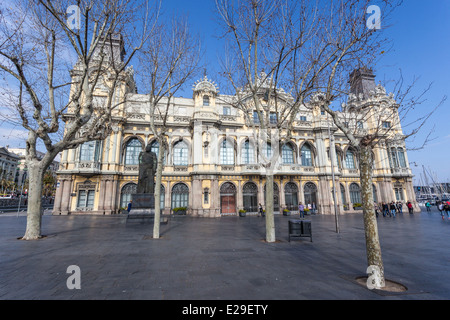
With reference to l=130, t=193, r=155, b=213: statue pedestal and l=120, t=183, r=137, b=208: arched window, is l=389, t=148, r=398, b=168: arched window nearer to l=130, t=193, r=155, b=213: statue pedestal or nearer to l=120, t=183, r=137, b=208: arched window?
l=130, t=193, r=155, b=213: statue pedestal

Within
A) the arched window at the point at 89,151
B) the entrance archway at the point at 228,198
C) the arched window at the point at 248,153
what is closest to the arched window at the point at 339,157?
the arched window at the point at 248,153

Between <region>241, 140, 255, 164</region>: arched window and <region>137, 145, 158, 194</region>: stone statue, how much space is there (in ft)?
42.9

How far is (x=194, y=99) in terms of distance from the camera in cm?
2753

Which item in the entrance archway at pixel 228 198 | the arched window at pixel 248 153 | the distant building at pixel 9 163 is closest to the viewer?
the entrance archway at pixel 228 198

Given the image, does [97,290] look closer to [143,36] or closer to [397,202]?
[143,36]

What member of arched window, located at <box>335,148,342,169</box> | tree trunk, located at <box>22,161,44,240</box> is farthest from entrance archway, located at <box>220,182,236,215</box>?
tree trunk, located at <box>22,161,44,240</box>

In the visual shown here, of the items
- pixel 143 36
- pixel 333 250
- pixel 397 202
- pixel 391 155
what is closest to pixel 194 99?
pixel 143 36

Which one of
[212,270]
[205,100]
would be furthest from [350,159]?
Answer: [212,270]

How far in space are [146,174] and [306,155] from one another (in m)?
21.8

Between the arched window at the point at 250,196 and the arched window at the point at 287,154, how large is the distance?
234 inches

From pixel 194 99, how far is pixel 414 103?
983 inches

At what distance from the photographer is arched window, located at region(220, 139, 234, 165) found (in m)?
25.8

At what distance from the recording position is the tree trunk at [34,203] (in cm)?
883

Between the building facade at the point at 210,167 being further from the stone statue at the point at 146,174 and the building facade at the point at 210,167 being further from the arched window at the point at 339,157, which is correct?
the stone statue at the point at 146,174
